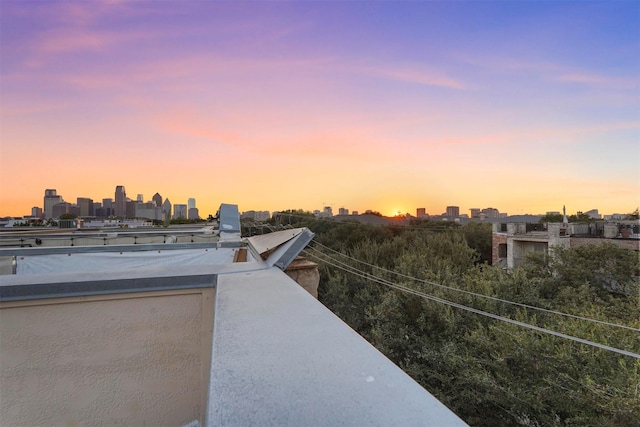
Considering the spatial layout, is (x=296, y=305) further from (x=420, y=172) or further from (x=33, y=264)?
(x=420, y=172)

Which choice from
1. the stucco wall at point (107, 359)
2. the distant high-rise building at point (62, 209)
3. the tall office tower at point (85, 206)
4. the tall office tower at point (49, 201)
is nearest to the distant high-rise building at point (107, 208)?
the tall office tower at point (85, 206)

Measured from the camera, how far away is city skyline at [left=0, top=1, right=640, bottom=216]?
5.83m

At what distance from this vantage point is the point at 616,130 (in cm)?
990

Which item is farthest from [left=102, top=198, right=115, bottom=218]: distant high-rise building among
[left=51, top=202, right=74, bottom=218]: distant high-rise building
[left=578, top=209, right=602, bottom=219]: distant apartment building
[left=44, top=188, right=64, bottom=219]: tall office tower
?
[left=578, top=209, right=602, bottom=219]: distant apartment building

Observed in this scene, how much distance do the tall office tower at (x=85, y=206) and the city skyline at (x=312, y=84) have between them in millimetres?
22414

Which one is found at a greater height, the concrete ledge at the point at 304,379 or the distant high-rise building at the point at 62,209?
the distant high-rise building at the point at 62,209

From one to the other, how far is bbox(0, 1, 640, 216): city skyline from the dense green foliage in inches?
186

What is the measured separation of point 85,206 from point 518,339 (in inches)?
1511

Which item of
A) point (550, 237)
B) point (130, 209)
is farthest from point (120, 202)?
point (550, 237)

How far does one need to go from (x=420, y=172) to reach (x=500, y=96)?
26.8 feet

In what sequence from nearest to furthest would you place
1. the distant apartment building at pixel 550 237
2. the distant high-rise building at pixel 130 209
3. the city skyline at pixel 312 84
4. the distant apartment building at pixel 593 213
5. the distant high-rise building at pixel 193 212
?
the city skyline at pixel 312 84, the distant apartment building at pixel 550 237, the distant high-rise building at pixel 193 212, the distant high-rise building at pixel 130 209, the distant apartment building at pixel 593 213

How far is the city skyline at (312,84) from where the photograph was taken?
583cm

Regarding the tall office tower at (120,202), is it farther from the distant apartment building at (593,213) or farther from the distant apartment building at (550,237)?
the distant apartment building at (593,213)

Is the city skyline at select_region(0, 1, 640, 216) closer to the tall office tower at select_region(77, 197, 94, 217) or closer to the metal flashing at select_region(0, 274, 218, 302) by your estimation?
the metal flashing at select_region(0, 274, 218, 302)
